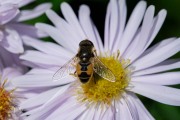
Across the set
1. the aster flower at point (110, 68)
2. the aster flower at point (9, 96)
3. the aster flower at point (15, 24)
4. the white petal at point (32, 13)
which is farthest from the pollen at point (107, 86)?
the white petal at point (32, 13)

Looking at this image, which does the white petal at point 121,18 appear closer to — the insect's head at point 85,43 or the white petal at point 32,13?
the insect's head at point 85,43

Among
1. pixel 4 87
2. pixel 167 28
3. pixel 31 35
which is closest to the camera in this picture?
pixel 4 87

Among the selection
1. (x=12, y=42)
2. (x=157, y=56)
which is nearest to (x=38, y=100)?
(x=12, y=42)

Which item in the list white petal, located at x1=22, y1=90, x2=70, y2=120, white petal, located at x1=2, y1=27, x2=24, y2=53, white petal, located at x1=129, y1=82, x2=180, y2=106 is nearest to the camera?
white petal, located at x1=129, y1=82, x2=180, y2=106

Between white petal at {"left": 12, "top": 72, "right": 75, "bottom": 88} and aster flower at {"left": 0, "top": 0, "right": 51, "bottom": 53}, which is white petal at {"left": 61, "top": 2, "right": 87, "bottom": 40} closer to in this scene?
aster flower at {"left": 0, "top": 0, "right": 51, "bottom": 53}

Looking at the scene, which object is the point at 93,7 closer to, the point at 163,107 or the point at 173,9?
the point at 173,9

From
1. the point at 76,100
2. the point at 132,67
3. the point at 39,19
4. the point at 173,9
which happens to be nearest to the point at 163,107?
the point at 132,67

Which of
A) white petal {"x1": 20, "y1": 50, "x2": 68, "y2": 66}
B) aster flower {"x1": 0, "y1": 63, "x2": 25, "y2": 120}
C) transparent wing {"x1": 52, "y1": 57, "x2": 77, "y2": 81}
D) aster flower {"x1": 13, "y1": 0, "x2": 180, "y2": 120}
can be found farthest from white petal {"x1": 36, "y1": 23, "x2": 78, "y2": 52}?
aster flower {"x1": 0, "y1": 63, "x2": 25, "y2": 120}
